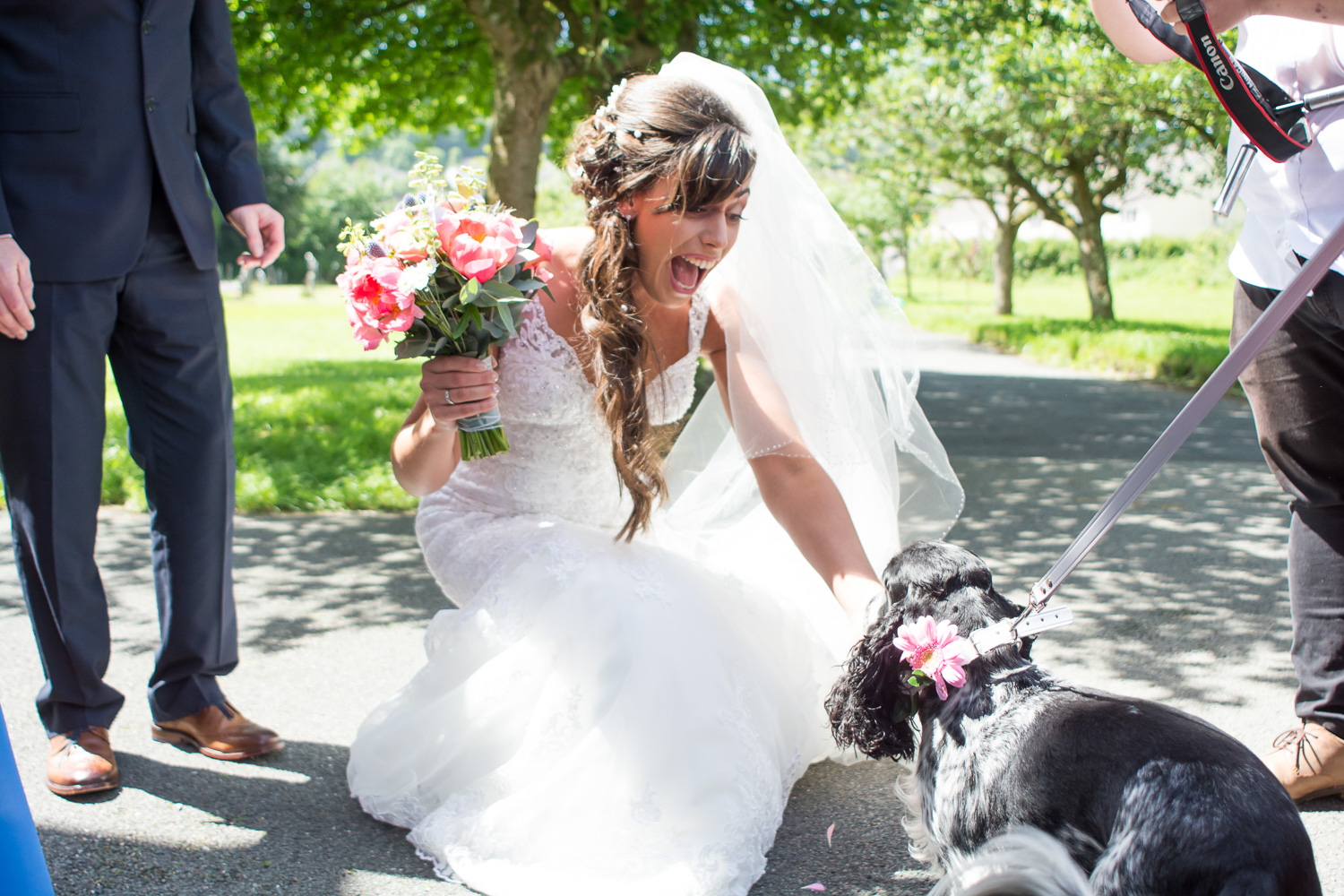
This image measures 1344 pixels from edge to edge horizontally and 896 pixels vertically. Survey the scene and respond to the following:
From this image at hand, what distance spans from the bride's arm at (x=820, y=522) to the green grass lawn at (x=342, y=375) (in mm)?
4310

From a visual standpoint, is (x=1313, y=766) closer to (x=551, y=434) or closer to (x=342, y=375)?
(x=551, y=434)

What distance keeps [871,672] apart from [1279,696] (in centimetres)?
228

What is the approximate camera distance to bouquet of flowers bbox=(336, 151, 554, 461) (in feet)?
8.19

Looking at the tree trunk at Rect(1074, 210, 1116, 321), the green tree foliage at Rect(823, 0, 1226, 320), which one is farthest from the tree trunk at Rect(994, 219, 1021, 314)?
the tree trunk at Rect(1074, 210, 1116, 321)

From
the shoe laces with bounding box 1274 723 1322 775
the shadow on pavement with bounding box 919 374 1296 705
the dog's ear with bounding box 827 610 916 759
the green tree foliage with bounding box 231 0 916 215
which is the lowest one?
the shadow on pavement with bounding box 919 374 1296 705

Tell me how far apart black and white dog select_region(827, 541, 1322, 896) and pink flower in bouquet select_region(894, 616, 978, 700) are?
0.08m

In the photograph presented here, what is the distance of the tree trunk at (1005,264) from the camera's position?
30141 mm

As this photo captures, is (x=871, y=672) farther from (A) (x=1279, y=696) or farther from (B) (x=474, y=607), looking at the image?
(A) (x=1279, y=696)

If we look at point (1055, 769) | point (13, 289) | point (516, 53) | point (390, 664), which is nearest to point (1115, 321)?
point (516, 53)

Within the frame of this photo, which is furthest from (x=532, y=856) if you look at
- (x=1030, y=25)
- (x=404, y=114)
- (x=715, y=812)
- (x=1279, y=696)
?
(x=404, y=114)

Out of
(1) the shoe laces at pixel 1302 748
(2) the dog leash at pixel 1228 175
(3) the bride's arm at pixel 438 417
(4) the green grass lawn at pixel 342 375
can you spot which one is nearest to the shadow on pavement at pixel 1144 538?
(1) the shoe laces at pixel 1302 748

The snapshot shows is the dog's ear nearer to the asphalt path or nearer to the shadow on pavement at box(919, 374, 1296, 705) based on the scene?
the asphalt path

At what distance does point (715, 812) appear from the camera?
8.29 feet

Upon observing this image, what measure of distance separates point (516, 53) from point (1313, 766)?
7.67 metres
